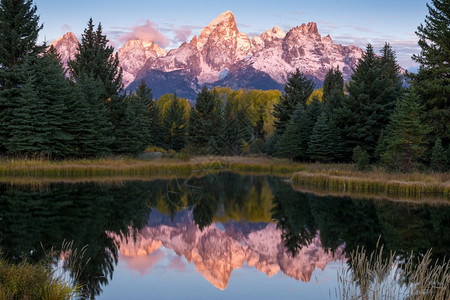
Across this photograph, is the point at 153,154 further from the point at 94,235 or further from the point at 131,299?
the point at 131,299

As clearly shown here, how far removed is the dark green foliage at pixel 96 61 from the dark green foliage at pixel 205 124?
1661 centimetres

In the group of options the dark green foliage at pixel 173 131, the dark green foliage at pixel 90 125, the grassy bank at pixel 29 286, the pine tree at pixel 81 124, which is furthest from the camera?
the dark green foliage at pixel 173 131

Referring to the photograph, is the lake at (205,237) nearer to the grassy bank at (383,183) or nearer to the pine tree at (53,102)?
the grassy bank at (383,183)

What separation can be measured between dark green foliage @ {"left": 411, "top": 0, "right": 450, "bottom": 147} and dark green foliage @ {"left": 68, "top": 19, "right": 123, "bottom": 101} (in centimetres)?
2869

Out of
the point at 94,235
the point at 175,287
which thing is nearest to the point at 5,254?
the point at 94,235

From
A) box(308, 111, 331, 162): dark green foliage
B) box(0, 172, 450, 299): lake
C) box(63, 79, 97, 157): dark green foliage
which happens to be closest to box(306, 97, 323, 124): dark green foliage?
box(308, 111, 331, 162): dark green foliage

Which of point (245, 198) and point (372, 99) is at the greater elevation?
point (372, 99)

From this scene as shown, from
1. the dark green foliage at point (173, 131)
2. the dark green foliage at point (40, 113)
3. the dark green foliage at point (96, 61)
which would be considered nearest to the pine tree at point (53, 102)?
the dark green foliage at point (40, 113)

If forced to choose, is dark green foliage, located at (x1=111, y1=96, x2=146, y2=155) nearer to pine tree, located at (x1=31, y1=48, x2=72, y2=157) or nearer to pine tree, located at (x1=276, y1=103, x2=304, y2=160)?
pine tree, located at (x1=31, y1=48, x2=72, y2=157)

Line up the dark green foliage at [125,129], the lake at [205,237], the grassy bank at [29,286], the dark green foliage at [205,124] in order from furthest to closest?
the dark green foliage at [205,124] < the dark green foliage at [125,129] < the lake at [205,237] < the grassy bank at [29,286]

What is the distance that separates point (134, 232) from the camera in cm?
1344

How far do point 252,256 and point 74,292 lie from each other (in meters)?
5.30

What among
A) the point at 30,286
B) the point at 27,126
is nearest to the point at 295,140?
the point at 27,126

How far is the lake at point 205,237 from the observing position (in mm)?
8758
